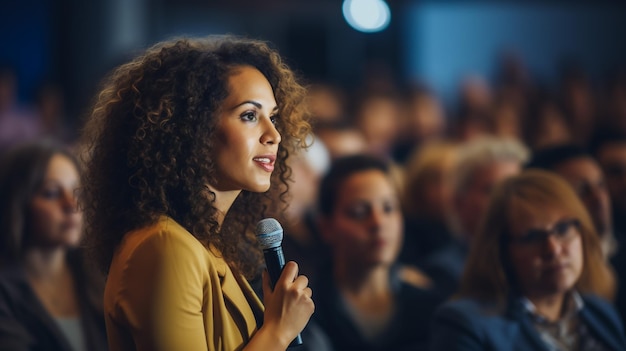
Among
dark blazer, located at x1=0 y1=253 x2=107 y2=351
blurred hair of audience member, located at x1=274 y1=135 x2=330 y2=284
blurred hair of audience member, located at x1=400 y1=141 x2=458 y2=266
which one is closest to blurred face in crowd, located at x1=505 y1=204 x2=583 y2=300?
blurred hair of audience member, located at x1=274 y1=135 x2=330 y2=284

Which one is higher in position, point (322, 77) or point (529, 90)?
point (529, 90)

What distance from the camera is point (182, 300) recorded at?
5.35 ft

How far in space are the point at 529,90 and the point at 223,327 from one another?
596 cm

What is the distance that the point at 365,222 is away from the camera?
3094 millimetres

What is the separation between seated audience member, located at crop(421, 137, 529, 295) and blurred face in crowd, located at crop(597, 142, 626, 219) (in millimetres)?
540

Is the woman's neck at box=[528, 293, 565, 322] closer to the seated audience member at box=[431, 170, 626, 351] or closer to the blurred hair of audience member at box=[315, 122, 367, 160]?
the seated audience member at box=[431, 170, 626, 351]

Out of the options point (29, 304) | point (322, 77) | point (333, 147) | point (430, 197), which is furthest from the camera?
point (322, 77)

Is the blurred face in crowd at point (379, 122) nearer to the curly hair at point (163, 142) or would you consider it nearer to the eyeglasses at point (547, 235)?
the eyeglasses at point (547, 235)

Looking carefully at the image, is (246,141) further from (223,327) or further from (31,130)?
(31,130)

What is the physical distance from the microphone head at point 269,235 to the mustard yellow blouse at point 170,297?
0.11 metres

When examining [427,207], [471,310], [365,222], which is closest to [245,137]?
[471,310]

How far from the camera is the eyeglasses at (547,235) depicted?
2.52 meters

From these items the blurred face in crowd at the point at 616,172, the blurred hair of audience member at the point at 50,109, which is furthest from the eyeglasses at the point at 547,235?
the blurred hair of audience member at the point at 50,109

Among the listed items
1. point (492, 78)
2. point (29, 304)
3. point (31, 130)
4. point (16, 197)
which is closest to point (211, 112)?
point (29, 304)
